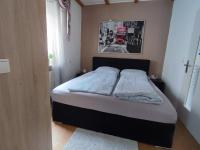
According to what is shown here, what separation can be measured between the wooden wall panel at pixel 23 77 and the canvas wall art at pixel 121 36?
113 inches

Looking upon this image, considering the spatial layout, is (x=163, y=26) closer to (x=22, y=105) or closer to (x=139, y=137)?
(x=139, y=137)

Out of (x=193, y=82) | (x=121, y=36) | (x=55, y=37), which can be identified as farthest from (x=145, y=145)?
(x=121, y=36)

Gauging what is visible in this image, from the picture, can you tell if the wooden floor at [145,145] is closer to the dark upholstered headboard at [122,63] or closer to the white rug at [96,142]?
the white rug at [96,142]

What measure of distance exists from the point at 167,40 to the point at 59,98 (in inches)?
118

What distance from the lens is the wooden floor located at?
1744 mm

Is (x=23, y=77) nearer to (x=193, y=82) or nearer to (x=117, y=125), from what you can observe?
(x=117, y=125)

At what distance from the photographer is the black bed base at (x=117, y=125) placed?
66.2 inches

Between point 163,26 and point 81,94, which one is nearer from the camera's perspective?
point 81,94

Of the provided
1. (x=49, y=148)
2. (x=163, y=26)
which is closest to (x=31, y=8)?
(x=49, y=148)

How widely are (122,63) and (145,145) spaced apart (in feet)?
7.47

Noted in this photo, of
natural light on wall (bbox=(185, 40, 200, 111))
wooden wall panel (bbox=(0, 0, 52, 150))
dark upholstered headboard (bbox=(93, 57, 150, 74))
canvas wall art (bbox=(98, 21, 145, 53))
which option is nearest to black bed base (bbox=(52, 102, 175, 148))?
natural light on wall (bbox=(185, 40, 200, 111))

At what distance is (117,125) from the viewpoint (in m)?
1.86

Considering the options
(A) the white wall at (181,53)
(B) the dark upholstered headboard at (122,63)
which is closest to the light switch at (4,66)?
(A) the white wall at (181,53)

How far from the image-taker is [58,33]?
280cm
